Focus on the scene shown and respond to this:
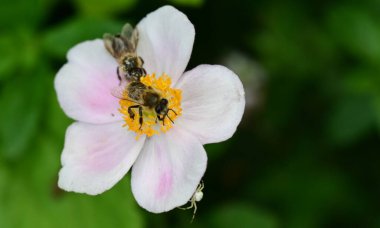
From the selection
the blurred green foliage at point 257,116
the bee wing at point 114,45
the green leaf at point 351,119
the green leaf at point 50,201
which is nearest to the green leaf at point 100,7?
the blurred green foliage at point 257,116

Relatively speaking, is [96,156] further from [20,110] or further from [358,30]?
[358,30]

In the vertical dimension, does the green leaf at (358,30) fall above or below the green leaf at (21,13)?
above

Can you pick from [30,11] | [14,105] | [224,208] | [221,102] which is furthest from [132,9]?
[221,102]

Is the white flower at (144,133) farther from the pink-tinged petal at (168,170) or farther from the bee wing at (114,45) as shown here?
the bee wing at (114,45)

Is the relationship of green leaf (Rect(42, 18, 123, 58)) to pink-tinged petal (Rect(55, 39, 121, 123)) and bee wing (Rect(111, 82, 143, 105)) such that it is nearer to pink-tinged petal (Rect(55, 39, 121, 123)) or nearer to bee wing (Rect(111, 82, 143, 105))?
pink-tinged petal (Rect(55, 39, 121, 123))

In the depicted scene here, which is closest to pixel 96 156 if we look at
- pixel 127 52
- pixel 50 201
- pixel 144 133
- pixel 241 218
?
pixel 144 133

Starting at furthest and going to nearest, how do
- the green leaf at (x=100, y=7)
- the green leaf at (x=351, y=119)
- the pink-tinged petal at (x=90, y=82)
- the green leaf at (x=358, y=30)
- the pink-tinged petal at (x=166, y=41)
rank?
the green leaf at (x=351, y=119)
the green leaf at (x=358, y=30)
the green leaf at (x=100, y=7)
the pink-tinged petal at (x=90, y=82)
the pink-tinged petal at (x=166, y=41)
